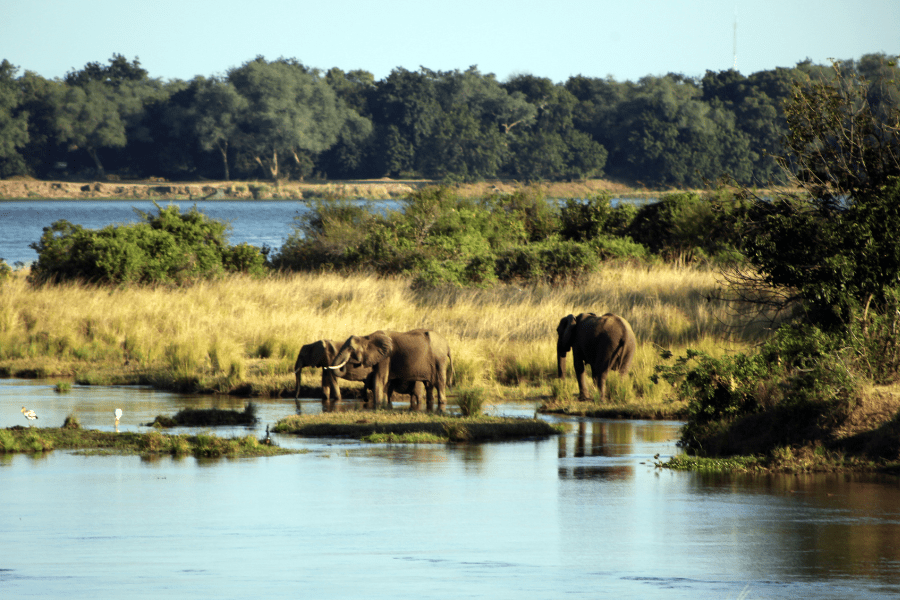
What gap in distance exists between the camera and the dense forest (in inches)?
5054

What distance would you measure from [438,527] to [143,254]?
22.5 meters

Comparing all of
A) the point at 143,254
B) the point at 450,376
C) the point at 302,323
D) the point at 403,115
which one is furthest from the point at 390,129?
the point at 450,376

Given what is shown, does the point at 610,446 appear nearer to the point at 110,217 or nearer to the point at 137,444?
the point at 137,444

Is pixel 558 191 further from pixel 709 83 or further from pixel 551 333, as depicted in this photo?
pixel 551 333

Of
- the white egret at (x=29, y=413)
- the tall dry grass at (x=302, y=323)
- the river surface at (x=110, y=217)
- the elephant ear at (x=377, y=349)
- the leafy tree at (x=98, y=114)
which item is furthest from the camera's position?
the leafy tree at (x=98, y=114)

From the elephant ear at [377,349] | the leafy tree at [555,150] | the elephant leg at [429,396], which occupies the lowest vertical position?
the elephant leg at [429,396]

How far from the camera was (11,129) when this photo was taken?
129 m

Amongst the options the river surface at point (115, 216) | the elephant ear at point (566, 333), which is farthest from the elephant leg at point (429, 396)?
the river surface at point (115, 216)

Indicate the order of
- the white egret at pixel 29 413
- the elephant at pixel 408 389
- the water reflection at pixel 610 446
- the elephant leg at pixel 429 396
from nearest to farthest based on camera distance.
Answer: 1. the water reflection at pixel 610 446
2. the white egret at pixel 29 413
3. the elephant at pixel 408 389
4. the elephant leg at pixel 429 396

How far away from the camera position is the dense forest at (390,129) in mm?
128375

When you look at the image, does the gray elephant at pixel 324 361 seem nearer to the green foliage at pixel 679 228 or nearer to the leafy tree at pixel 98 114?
the green foliage at pixel 679 228

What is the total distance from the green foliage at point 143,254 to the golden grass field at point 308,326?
991 millimetres

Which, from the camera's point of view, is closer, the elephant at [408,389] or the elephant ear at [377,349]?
the elephant ear at [377,349]

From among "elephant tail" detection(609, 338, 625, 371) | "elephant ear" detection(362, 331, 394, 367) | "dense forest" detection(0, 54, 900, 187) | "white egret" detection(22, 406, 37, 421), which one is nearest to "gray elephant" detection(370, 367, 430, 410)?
"elephant ear" detection(362, 331, 394, 367)
